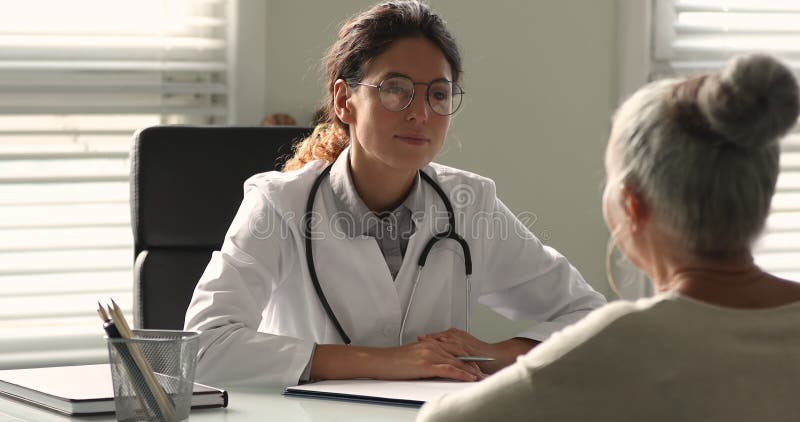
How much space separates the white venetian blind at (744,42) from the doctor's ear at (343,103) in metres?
1.45

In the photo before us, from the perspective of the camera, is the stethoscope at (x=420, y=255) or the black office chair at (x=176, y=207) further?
the black office chair at (x=176, y=207)

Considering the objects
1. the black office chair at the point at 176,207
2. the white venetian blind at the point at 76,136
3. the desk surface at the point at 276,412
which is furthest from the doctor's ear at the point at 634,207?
the white venetian blind at the point at 76,136

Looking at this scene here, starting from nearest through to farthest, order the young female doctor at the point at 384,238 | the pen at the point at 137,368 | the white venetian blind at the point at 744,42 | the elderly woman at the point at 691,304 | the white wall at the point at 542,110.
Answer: the elderly woman at the point at 691,304
the pen at the point at 137,368
the young female doctor at the point at 384,238
the white wall at the point at 542,110
the white venetian blind at the point at 744,42

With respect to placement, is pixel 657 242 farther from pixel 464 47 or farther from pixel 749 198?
pixel 464 47

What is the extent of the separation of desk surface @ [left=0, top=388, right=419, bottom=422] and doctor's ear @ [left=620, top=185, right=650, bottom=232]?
0.51 metres

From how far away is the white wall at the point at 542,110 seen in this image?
3.09 meters

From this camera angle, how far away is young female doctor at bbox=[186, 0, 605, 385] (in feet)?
6.34

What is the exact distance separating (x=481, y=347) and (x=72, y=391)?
702 mm

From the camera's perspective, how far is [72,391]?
57.6 inches

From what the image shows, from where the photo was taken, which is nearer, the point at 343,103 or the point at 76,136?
the point at 343,103

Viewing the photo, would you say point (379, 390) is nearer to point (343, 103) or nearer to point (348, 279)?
point (348, 279)

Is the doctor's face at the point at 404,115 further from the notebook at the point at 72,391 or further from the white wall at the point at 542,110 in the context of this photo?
the white wall at the point at 542,110

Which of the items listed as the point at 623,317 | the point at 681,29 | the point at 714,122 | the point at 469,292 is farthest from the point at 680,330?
the point at 681,29

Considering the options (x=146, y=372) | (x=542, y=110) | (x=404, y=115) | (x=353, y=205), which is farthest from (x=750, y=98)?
(x=542, y=110)
